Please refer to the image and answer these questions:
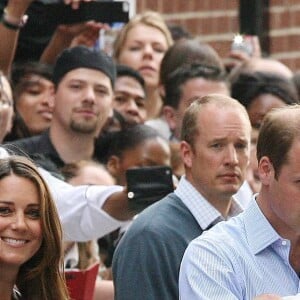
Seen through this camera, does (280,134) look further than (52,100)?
No

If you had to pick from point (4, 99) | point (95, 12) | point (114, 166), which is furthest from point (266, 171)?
point (95, 12)

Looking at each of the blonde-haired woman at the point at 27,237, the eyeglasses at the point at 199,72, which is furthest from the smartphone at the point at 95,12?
the blonde-haired woman at the point at 27,237

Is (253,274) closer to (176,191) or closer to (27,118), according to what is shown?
(176,191)

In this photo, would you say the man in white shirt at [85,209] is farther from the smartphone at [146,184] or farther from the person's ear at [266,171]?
the person's ear at [266,171]

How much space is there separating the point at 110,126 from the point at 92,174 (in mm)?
1042

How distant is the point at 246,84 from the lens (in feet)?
30.1

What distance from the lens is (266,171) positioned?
5160 mm

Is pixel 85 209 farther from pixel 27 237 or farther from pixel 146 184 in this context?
pixel 27 237

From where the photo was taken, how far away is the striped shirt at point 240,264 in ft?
16.3

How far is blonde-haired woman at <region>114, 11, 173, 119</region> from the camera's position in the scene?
32.0 ft

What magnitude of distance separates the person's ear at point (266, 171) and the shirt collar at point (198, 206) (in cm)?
100

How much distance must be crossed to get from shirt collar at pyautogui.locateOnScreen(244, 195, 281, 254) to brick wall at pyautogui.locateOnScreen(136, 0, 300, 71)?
249 inches

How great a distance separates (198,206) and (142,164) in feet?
6.38

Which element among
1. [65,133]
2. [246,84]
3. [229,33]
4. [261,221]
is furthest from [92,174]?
[229,33]
